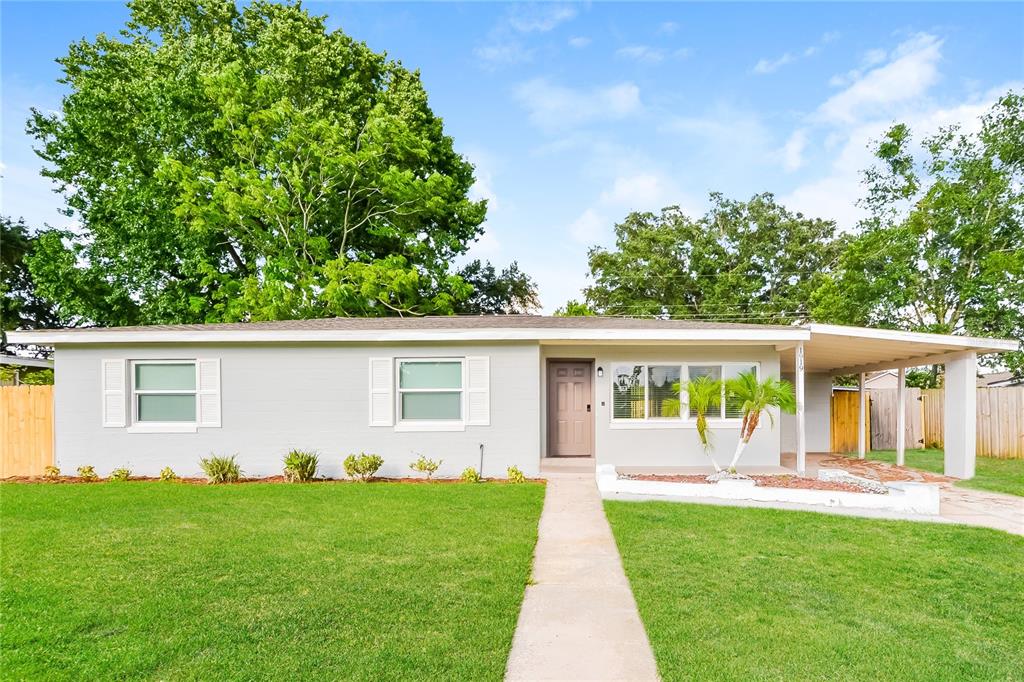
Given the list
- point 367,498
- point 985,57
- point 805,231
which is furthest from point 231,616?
point 805,231

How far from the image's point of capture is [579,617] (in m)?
4.06

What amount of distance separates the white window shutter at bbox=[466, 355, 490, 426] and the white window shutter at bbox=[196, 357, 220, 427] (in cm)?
447

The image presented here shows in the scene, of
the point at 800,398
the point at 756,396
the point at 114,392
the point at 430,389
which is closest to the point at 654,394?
the point at 756,396

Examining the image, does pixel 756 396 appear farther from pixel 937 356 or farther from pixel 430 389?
pixel 430 389

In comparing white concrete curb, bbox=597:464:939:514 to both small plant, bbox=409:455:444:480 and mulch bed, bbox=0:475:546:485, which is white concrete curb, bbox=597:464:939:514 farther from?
small plant, bbox=409:455:444:480

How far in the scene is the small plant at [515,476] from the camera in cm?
962

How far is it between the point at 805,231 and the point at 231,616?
104 ft

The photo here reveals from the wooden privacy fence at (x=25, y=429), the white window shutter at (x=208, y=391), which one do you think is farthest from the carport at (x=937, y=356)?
the wooden privacy fence at (x=25, y=429)

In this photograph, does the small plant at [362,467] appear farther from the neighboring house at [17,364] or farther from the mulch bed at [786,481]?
the neighboring house at [17,364]

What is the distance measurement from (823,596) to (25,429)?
13083 millimetres

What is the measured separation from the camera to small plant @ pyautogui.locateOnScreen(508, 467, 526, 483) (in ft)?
31.6

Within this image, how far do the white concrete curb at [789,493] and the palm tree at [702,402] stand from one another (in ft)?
5.95

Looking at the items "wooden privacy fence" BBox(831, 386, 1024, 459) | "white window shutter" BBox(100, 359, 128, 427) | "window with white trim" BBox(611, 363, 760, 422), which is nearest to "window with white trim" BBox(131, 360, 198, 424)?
"white window shutter" BBox(100, 359, 128, 427)

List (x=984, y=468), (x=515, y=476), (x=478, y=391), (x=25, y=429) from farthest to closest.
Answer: (x=984, y=468) → (x=25, y=429) → (x=478, y=391) → (x=515, y=476)
